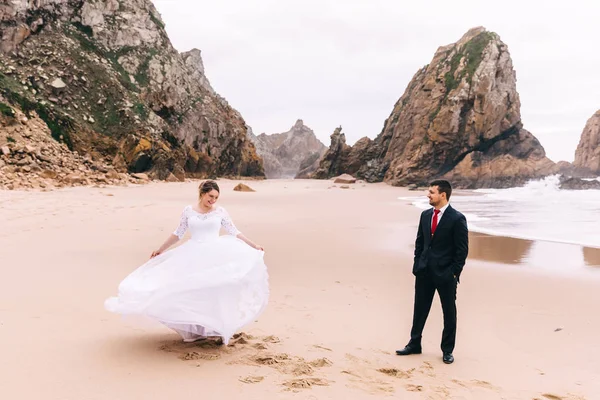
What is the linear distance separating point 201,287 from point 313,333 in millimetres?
1707

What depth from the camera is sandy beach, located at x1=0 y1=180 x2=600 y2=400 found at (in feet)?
Result: 12.5

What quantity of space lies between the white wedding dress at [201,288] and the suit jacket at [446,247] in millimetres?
1778

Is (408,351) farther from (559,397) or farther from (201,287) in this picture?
(201,287)

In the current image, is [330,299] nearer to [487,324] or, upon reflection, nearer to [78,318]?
[487,324]

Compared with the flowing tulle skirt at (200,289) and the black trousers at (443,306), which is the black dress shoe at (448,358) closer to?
the black trousers at (443,306)

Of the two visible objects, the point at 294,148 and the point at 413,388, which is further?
the point at 294,148

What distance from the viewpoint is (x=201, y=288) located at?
13.8 ft

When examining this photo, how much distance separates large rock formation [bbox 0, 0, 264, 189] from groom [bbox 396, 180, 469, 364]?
26.8 m

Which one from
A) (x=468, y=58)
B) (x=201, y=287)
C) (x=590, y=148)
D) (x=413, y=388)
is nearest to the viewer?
(x=413, y=388)

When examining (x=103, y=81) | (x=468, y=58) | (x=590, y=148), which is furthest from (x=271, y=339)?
(x=590, y=148)

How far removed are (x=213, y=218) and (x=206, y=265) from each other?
1.97 feet

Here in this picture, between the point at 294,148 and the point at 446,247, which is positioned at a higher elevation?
the point at 294,148

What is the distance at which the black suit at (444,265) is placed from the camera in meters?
4.69

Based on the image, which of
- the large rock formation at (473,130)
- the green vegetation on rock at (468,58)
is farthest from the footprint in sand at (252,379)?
the green vegetation on rock at (468,58)
